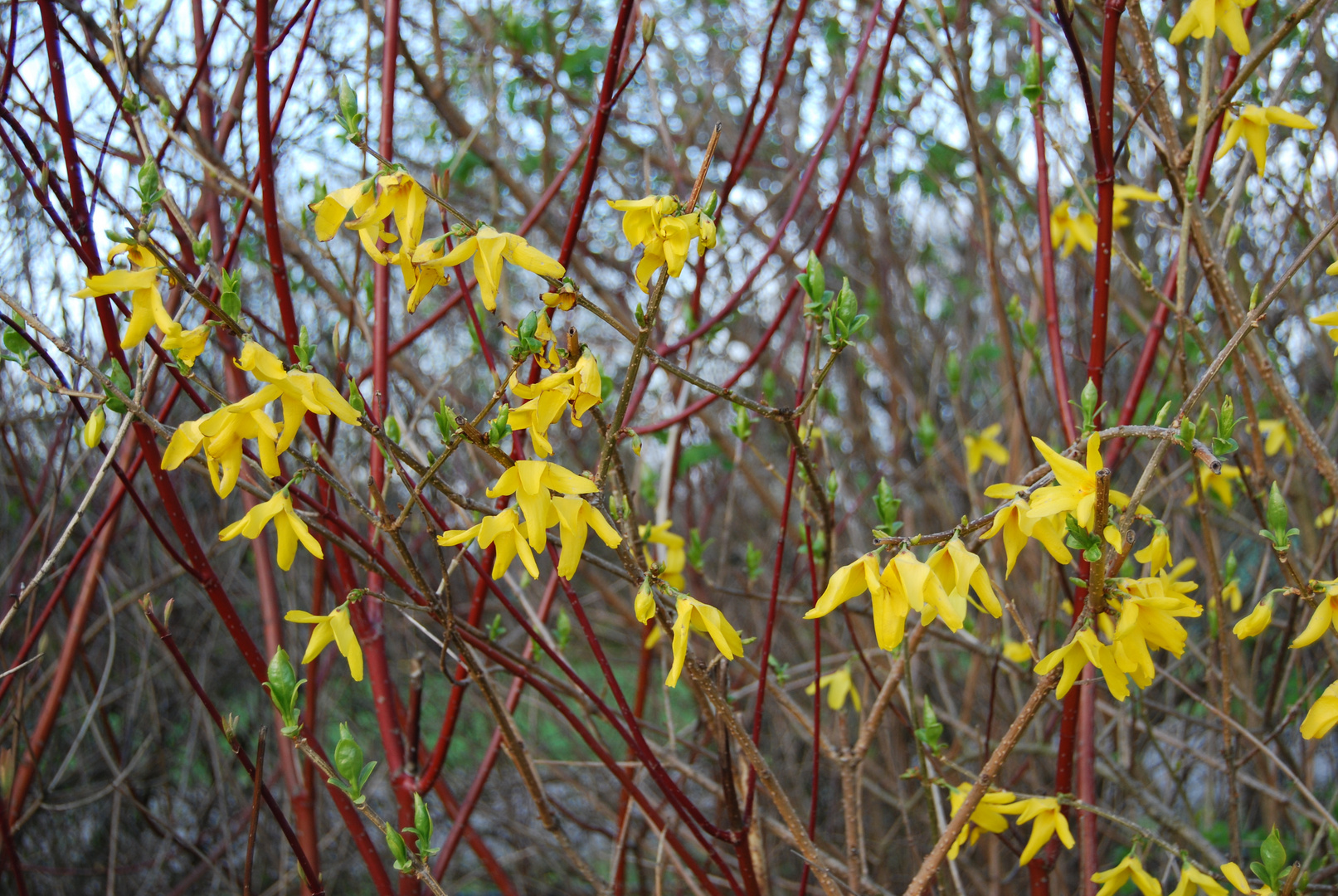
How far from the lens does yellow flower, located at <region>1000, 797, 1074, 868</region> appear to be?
1.18 metres

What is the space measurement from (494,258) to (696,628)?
43 cm

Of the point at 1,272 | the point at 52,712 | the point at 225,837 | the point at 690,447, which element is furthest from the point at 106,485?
the point at 690,447

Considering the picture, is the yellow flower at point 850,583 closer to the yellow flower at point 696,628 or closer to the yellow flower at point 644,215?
the yellow flower at point 696,628

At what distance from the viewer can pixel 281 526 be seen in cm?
94

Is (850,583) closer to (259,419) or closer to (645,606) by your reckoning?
(645,606)

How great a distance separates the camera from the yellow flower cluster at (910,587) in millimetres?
835

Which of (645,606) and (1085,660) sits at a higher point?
(645,606)

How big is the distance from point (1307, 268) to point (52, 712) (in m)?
3.40

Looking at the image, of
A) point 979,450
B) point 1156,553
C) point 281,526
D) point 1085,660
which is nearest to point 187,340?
point 281,526

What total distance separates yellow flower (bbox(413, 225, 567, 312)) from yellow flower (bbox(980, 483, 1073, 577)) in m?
0.49

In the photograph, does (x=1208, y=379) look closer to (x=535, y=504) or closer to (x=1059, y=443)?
(x=535, y=504)

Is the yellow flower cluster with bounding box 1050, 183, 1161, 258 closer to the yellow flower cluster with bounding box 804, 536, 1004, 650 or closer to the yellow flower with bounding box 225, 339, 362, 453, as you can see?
the yellow flower cluster with bounding box 804, 536, 1004, 650

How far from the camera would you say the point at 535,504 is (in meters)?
0.89

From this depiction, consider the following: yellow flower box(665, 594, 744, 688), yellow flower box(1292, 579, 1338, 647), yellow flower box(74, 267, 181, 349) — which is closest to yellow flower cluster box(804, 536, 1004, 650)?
yellow flower box(665, 594, 744, 688)
